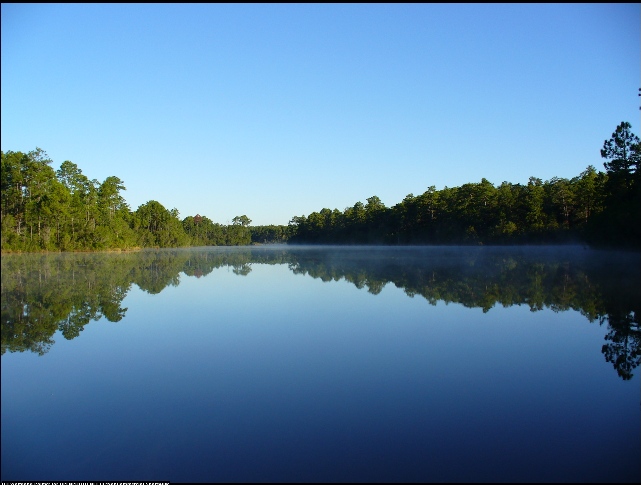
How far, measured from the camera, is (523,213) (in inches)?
2542

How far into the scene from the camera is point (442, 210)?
7969 centimetres

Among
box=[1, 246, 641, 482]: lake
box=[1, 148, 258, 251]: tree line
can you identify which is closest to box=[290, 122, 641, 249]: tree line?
box=[1, 246, 641, 482]: lake

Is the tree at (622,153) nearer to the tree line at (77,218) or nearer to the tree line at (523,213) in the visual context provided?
the tree line at (523,213)

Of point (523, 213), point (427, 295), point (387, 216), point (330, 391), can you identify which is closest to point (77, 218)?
point (427, 295)

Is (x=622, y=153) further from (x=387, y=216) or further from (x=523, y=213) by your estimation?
(x=387, y=216)

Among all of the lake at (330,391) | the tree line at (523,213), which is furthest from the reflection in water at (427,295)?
the tree line at (523,213)

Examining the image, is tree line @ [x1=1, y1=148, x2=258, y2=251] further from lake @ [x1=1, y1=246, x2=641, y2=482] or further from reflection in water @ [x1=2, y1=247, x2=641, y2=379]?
lake @ [x1=1, y1=246, x2=641, y2=482]

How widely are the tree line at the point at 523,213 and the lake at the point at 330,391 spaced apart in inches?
966

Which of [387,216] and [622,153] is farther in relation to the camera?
[387,216]

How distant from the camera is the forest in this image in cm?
1894

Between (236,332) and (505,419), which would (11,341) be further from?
(505,419)

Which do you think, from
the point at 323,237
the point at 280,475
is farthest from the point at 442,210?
the point at 280,475

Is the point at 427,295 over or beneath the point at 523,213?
beneath

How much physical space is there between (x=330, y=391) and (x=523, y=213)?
2571 inches
